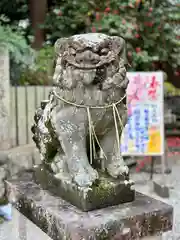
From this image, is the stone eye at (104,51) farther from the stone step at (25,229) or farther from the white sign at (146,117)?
the white sign at (146,117)

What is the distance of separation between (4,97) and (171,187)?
2.13 m

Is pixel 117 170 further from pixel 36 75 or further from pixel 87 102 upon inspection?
pixel 36 75

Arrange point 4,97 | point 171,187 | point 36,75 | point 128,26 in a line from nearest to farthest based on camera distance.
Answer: point 4,97 < point 171,187 < point 36,75 < point 128,26

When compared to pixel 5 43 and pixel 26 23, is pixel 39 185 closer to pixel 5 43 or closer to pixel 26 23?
pixel 5 43

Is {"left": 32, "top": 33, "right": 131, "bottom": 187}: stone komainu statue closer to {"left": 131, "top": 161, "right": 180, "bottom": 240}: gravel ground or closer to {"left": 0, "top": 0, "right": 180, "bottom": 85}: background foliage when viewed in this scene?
{"left": 131, "top": 161, "right": 180, "bottom": 240}: gravel ground

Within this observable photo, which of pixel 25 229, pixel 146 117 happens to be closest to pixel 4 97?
pixel 146 117

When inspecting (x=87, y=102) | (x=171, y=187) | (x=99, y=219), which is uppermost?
(x=87, y=102)

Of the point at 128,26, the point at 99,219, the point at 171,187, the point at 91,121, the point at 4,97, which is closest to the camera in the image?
the point at 99,219

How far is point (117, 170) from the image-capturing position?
1.72 m

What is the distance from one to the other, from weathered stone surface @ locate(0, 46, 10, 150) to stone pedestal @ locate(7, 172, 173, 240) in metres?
1.90

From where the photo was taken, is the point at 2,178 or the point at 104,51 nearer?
the point at 104,51

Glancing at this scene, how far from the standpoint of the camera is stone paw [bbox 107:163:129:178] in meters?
1.71

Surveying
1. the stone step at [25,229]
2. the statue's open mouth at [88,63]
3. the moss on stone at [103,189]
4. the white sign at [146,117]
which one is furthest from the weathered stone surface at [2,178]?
the statue's open mouth at [88,63]

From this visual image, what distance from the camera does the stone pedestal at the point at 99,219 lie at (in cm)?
149
